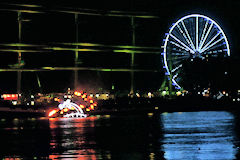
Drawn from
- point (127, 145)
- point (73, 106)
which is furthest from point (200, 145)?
point (73, 106)

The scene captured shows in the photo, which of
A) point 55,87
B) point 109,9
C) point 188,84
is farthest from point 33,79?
point 188,84

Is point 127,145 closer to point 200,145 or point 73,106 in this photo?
point 200,145

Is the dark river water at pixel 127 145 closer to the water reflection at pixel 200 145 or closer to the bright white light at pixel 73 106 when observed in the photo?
the water reflection at pixel 200 145

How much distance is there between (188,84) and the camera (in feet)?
193

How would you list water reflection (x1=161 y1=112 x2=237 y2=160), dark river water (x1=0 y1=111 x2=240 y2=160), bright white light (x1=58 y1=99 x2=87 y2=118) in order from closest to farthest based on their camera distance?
water reflection (x1=161 y1=112 x2=237 y2=160) < dark river water (x1=0 y1=111 x2=240 y2=160) < bright white light (x1=58 y1=99 x2=87 y2=118)

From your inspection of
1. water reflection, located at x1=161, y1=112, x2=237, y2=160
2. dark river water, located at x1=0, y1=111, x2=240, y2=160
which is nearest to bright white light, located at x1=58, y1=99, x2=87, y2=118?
dark river water, located at x1=0, y1=111, x2=240, y2=160

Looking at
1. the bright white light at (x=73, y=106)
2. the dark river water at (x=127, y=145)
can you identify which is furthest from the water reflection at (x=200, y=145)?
the bright white light at (x=73, y=106)

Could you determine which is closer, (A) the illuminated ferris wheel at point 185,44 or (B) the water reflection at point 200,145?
(B) the water reflection at point 200,145

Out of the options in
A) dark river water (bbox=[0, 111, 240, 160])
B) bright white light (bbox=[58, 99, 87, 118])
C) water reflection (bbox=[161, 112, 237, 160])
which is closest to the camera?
water reflection (bbox=[161, 112, 237, 160])

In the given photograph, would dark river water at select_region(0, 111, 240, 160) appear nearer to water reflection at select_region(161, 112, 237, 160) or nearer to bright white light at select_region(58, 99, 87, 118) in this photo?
water reflection at select_region(161, 112, 237, 160)

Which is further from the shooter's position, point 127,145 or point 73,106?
point 73,106

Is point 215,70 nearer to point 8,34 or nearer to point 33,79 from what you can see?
point 33,79

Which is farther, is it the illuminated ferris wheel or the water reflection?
the illuminated ferris wheel

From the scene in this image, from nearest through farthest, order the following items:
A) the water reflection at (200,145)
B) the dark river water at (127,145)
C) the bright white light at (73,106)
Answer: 1. the water reflection at (200,145)
2. the dark river water at (127,145)
3. the bright white light at (73,106)
